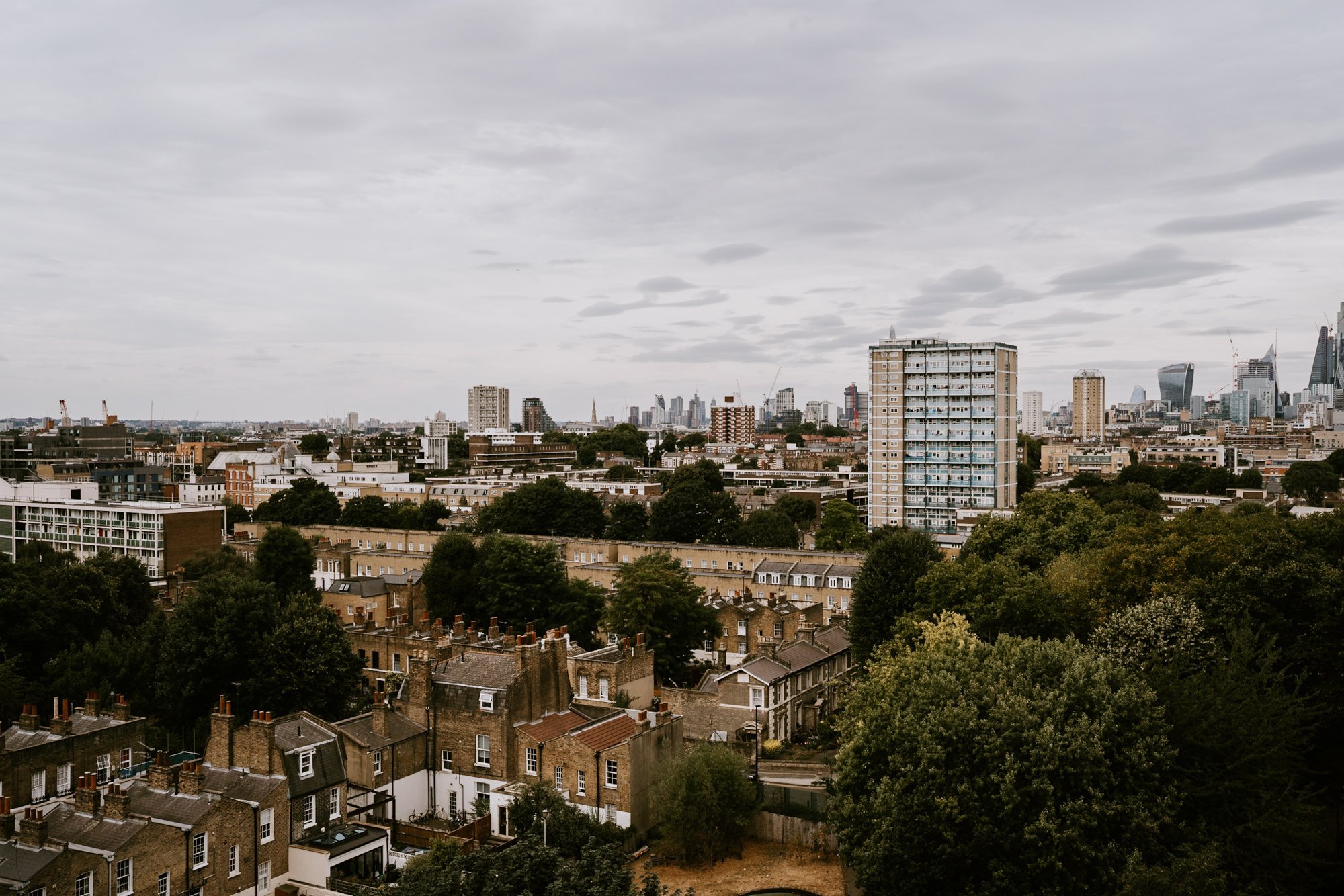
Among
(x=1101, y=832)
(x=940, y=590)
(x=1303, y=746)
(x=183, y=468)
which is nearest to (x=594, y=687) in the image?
(x=940, y=590)

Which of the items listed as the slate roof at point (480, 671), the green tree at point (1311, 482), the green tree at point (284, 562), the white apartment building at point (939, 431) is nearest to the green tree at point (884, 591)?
the slate roof at point (480, 671)

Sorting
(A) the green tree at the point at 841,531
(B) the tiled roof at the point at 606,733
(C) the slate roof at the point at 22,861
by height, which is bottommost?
(C) the slate roof at the point at 22,861

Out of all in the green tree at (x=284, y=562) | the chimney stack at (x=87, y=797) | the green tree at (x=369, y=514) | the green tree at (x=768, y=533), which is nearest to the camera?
the chimney stack at (x=87, y=797)

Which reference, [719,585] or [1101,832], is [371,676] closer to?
[719,585]

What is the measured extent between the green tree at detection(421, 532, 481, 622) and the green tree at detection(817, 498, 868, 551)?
37.0 meters

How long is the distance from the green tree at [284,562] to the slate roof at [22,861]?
123 feet

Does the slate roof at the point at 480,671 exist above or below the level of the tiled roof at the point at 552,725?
above

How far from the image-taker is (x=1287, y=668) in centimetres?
3045

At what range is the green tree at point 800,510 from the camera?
4040 inches

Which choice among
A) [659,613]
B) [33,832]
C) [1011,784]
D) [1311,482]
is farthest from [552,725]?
[1311,482]

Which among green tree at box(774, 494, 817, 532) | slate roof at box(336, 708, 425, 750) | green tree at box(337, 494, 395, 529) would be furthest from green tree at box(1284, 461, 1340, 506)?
slate roof at box(336, 708, 425, 750)

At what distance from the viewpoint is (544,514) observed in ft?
293

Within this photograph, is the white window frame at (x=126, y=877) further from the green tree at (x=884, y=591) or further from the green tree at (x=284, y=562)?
the green tree at (x=284, y=562)

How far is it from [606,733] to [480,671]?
545 centimetres
